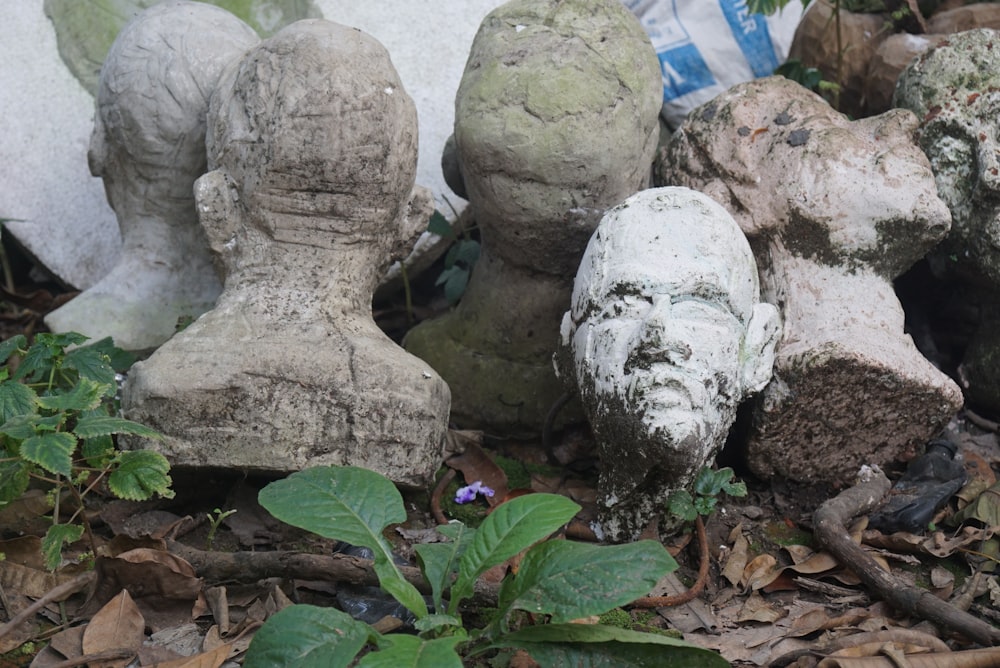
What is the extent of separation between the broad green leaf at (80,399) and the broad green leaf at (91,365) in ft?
0.67

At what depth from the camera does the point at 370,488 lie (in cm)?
204

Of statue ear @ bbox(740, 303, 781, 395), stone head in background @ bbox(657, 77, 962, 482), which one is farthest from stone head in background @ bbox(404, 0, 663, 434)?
statue ear @ bbox(740, 303, 781, 395)

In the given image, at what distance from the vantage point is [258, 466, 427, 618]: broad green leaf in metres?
1.92

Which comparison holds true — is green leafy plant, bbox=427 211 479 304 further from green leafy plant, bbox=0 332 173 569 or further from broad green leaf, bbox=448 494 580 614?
broad green leaf, bbox=448 494 580 614

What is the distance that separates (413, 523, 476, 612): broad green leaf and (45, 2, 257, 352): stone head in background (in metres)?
1.19

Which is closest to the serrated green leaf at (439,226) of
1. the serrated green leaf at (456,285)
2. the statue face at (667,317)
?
the serrated green leaf at (456,285)

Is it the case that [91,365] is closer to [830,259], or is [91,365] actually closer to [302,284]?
[302,284]

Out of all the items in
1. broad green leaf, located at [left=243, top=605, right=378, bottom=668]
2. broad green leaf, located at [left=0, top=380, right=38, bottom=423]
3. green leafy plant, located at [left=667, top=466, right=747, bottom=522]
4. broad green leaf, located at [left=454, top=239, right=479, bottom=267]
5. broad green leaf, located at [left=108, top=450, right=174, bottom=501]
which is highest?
broad green leaf, located at [left=0, top=380, right=38, bottom=423]

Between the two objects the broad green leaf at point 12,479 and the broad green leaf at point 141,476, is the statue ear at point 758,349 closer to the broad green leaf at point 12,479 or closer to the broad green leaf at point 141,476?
the broad green leaf at point 141,476

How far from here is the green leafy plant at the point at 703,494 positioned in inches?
91.3

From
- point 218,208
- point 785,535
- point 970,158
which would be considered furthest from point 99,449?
point 970,158

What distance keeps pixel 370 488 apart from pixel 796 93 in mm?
1608

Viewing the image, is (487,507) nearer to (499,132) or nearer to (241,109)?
(499,132)

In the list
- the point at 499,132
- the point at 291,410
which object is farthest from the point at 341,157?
the point at 291,410
